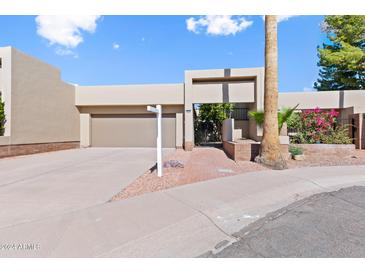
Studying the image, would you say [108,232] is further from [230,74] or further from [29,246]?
[230,74]

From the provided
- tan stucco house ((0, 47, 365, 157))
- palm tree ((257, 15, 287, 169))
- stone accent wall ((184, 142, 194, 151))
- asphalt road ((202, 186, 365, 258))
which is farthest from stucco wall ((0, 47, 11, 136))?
asphalt road ((202, 186, 365, 258))

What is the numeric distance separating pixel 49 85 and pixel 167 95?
766 centimetres

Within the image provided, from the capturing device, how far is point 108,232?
3053 mm

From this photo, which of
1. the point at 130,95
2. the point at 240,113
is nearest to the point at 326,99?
the point at 240,113

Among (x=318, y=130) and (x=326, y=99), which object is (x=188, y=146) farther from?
(x=326, y=99)

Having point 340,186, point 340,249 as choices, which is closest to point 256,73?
point 340,186

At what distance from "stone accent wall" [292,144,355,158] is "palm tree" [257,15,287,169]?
2606 millimetres

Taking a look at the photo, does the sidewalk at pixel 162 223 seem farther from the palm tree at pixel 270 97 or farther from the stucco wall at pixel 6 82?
the stucco wall at pixel 6 82

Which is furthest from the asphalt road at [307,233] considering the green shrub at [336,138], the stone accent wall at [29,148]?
the stone accent wall at [29,148]

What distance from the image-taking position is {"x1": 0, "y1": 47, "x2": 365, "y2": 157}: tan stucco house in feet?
37.4

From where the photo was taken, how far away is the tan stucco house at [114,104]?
11.4 metres

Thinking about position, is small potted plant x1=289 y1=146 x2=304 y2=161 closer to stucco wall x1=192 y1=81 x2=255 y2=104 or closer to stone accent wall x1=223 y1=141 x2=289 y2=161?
stone accent wall x1=223 y1=141 x2=289 y2=161

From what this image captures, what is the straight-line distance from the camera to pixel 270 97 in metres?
7.95

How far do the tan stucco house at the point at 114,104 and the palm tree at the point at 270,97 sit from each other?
16.3ft
